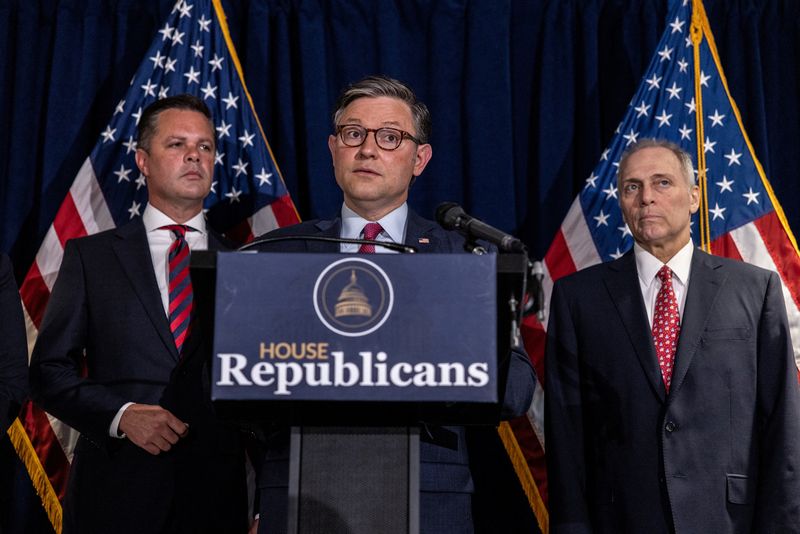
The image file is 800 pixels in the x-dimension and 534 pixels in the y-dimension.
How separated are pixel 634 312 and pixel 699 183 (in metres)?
0.81

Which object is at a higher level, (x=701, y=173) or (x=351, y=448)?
(x=701, y=173)

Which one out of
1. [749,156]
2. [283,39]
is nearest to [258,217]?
[283,39]

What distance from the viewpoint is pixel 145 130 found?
2883 millimetres

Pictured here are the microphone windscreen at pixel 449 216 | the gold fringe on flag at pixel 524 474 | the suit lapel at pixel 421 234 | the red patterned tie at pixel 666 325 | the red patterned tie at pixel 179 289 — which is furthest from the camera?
the gold fringe on flag at pixel 524 474

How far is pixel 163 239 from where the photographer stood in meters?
2.71

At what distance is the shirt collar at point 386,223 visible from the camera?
217 centimetres

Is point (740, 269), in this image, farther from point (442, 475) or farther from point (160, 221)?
point (160, 221)

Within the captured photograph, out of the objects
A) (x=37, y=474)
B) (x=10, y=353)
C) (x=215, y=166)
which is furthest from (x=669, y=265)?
(x=37, y=474)

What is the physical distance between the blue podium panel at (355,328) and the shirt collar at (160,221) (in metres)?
1.44

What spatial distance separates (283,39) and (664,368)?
193 centimetres

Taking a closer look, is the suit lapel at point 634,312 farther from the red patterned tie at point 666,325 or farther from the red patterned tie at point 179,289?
the red patterned tie at point 179,289

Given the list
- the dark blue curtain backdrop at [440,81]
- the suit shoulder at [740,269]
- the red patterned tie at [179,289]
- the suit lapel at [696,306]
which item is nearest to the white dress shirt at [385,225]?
→ the red patterned tie at [179,289]

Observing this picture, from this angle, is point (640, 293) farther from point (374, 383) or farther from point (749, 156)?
point (374, 383)

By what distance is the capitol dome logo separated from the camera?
1.37m
